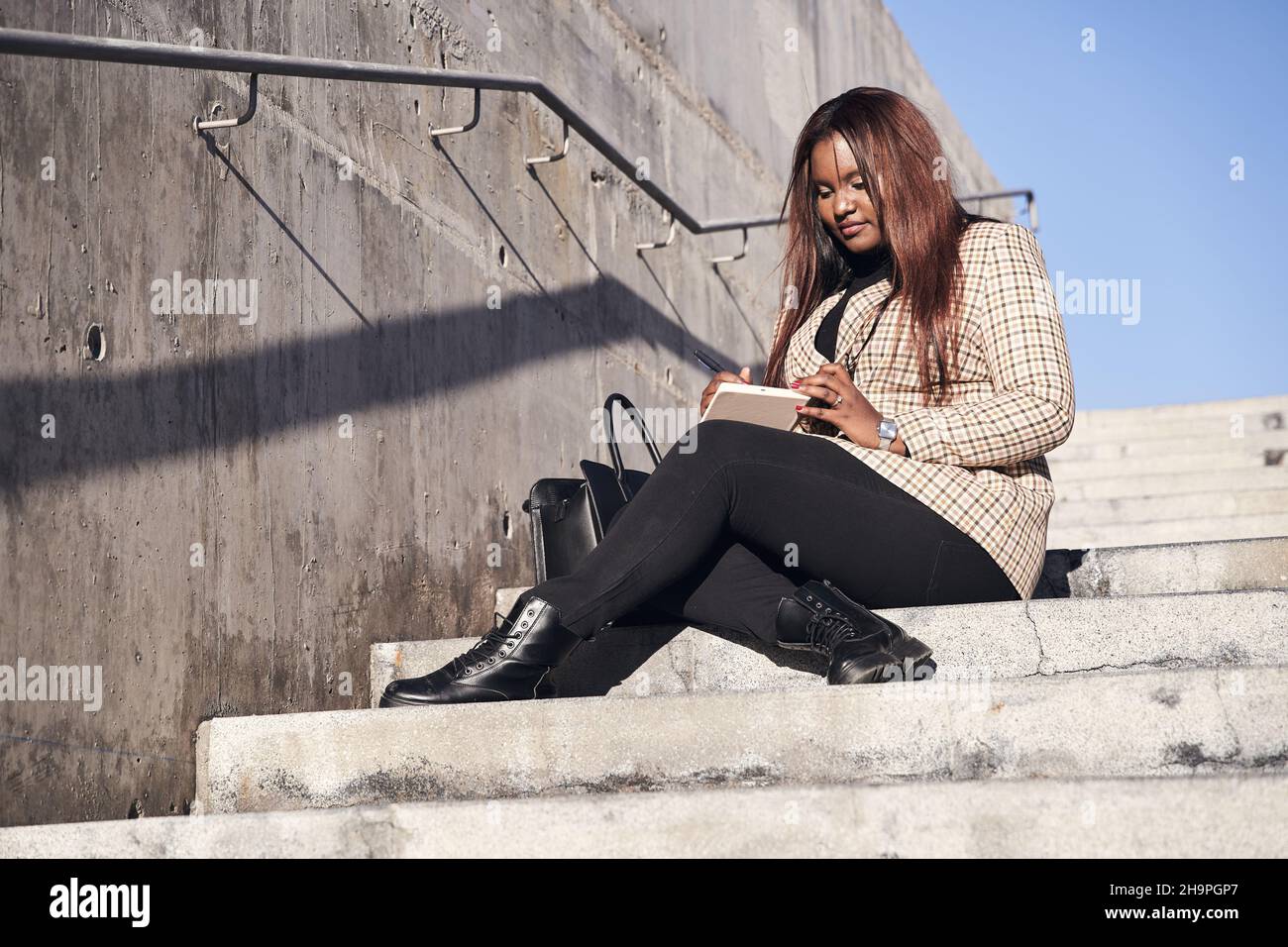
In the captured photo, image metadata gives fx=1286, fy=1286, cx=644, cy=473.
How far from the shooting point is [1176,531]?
501 cm

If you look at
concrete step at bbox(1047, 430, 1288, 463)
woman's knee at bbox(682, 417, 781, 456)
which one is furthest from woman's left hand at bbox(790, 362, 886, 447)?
concrete step at bbox(1047, 430, 1288, 463)

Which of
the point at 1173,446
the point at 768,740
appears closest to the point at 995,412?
the point at 768,740

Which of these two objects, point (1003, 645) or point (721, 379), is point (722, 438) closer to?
point (721, 379)

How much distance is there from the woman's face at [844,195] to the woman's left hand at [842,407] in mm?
402

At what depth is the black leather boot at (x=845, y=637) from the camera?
1.87 m

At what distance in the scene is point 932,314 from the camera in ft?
7.54

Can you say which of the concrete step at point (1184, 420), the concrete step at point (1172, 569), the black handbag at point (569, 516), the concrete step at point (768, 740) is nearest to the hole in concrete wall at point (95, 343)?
the concrete step at point (768, 740)

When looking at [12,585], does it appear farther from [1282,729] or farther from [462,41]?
[462,41]

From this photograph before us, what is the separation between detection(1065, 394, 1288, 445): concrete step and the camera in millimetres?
6000

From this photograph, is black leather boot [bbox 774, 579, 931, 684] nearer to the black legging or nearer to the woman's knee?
the black legging

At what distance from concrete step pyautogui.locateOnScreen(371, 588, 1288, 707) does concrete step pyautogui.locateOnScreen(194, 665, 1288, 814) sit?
4.4 inches

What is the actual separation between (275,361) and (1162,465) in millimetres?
4777
